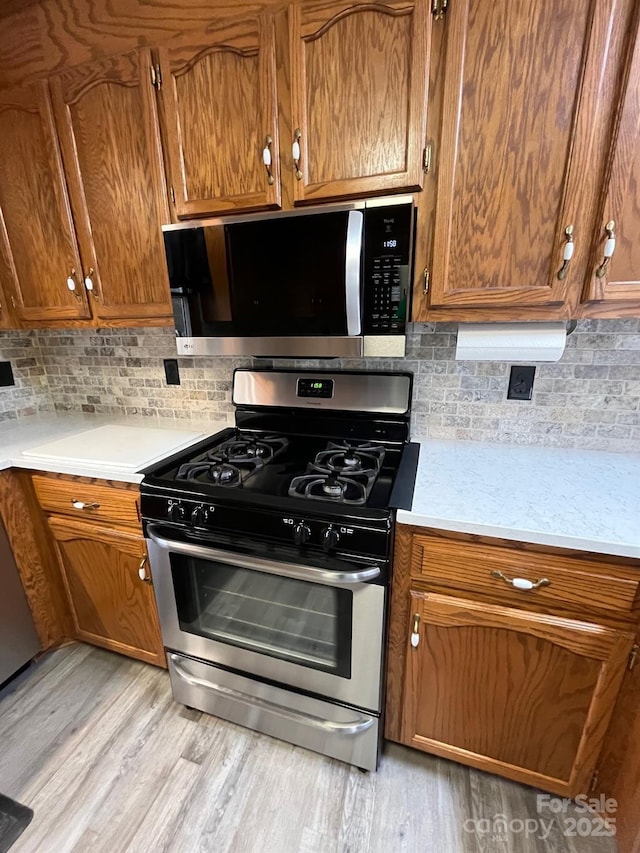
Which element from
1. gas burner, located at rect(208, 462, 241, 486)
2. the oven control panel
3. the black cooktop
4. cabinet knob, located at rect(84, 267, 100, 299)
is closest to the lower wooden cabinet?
the oven control panel

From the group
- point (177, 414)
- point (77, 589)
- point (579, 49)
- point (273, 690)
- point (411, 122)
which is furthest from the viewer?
point (177, 414)

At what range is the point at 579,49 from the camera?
0.87 m

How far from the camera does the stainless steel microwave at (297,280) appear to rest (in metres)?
1.04

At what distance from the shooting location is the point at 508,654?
102 centimetres

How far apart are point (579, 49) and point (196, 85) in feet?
3.34

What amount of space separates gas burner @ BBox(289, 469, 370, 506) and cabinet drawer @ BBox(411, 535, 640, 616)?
206mm

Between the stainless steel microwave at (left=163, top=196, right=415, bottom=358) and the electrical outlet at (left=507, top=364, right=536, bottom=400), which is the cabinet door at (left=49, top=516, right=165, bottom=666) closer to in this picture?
the stainless steel microwave at (left=163, top=196, right=415, bottom=358)

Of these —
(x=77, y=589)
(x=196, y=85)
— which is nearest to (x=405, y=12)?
(x=196, y=85)

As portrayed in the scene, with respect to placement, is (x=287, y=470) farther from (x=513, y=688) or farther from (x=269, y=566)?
(x=513, y=688)

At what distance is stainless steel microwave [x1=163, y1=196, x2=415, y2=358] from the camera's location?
104cm

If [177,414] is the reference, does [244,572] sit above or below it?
below

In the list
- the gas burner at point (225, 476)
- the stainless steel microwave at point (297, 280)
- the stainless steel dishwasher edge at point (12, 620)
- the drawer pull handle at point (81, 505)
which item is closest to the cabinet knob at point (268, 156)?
the stainless steel microwave at point (297, 280)

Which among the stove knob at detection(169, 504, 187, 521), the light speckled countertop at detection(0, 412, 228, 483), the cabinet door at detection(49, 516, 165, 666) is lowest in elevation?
the cabinet door at detection(49, 516, 165, 666)

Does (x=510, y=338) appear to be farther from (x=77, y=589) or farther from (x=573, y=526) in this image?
(x=77, y=589)
